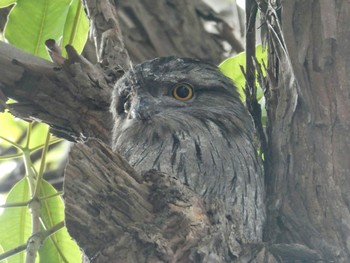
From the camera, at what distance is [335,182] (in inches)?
80.0

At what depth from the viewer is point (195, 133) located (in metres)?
2.59

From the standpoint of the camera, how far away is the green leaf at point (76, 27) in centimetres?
294

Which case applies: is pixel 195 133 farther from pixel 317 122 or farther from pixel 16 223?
pixel 16 223

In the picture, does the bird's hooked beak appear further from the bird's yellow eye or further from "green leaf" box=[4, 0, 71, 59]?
"green leaf" box=[4, 0, 71, 59]

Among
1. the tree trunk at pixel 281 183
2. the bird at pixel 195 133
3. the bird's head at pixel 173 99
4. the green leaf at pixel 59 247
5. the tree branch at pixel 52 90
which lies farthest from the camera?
the green leaf at pixel 59 247

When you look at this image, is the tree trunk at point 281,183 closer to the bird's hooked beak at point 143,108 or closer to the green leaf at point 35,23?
the green leaf at point 35,23

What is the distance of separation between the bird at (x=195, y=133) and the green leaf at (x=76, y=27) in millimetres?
311

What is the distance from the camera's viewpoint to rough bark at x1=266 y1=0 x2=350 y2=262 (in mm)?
1990

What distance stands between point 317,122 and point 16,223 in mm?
1426

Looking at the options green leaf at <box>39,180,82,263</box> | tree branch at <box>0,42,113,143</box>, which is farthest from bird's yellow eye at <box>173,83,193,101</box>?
green leaf at <box>39,180,82,263</box>

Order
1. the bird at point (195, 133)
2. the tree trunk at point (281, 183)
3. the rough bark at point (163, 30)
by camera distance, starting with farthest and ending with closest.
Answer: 1. the rough bark at point (163, 30)
2. the bird at point (195, 133)
3. the tree trunk at point (281, 183)

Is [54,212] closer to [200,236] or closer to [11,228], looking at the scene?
[11,228]

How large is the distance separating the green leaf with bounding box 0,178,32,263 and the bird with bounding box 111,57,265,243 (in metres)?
0.45

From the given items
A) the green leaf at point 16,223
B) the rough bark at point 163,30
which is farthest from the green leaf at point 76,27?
the rough bark at point 163,30
